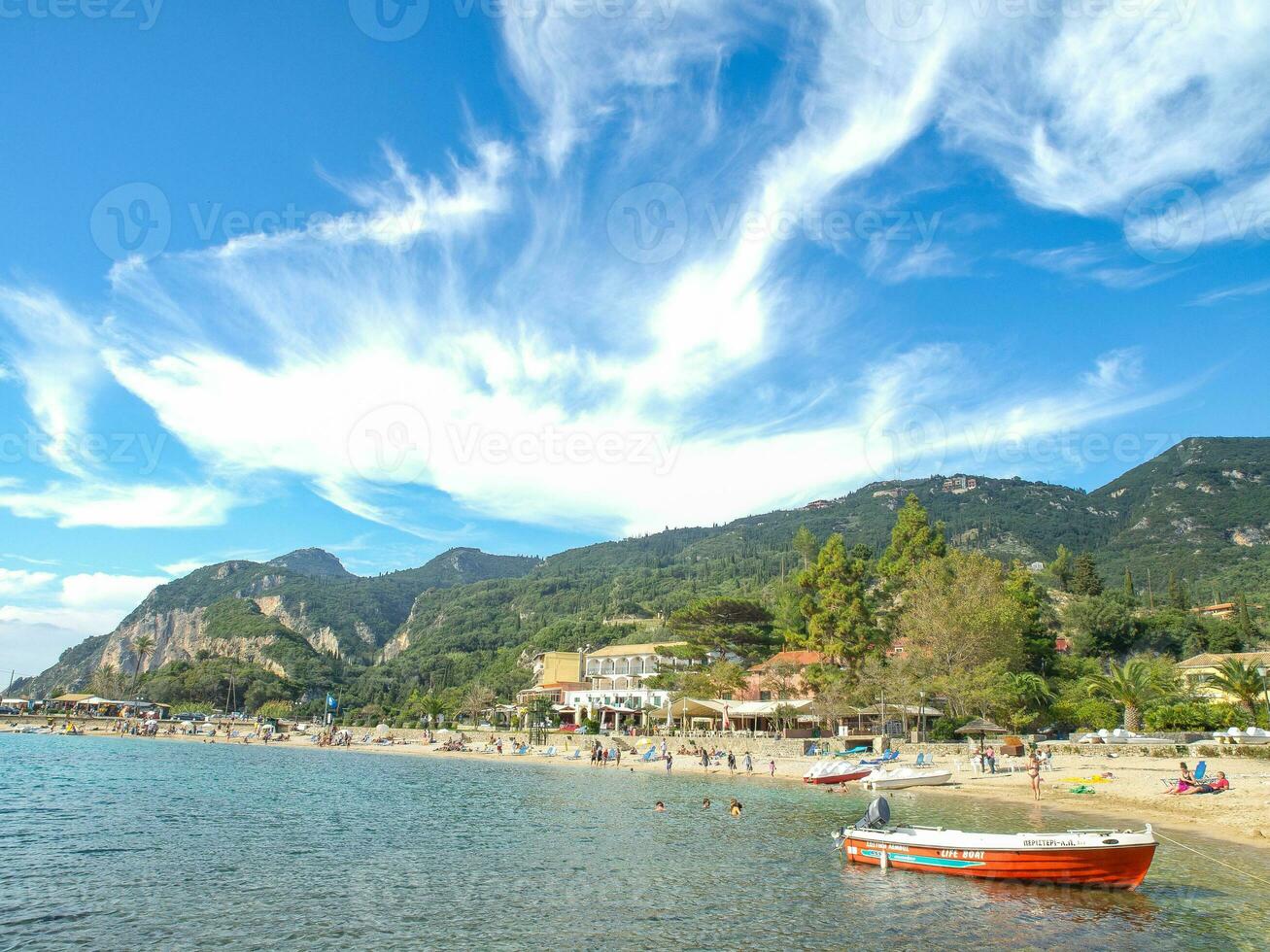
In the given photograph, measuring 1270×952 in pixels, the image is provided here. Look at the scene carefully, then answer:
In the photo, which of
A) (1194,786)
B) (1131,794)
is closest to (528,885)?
(1131,794)

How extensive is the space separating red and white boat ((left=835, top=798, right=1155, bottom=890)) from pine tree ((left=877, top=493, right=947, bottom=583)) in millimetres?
48197

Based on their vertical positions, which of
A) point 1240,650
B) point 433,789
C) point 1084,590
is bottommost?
point 433,789

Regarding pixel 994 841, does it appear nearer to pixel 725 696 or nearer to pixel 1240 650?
pixel 725 696

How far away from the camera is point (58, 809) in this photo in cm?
2703

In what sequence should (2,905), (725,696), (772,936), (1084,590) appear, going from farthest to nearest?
1. (1084,590)
2. (725,696)
3. (2,905)
4. (772,936)

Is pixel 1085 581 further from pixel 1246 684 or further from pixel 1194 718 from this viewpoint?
pixel 1194 718

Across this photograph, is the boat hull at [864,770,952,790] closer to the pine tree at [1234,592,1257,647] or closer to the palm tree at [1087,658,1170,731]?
the palm tree at [1087,658,1170,731]

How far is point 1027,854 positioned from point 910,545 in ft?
172

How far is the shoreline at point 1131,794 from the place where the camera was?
23062 millimetres

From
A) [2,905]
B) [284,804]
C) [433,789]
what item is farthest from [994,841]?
[433,789]

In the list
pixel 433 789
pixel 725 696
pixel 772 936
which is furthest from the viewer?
pixel 725 696

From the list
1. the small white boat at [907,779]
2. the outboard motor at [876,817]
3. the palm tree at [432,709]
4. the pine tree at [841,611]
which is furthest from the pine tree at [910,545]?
the palm tree at [432,709]

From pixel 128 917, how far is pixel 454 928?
18.5 feet

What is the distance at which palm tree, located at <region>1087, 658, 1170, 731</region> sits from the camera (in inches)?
1719
